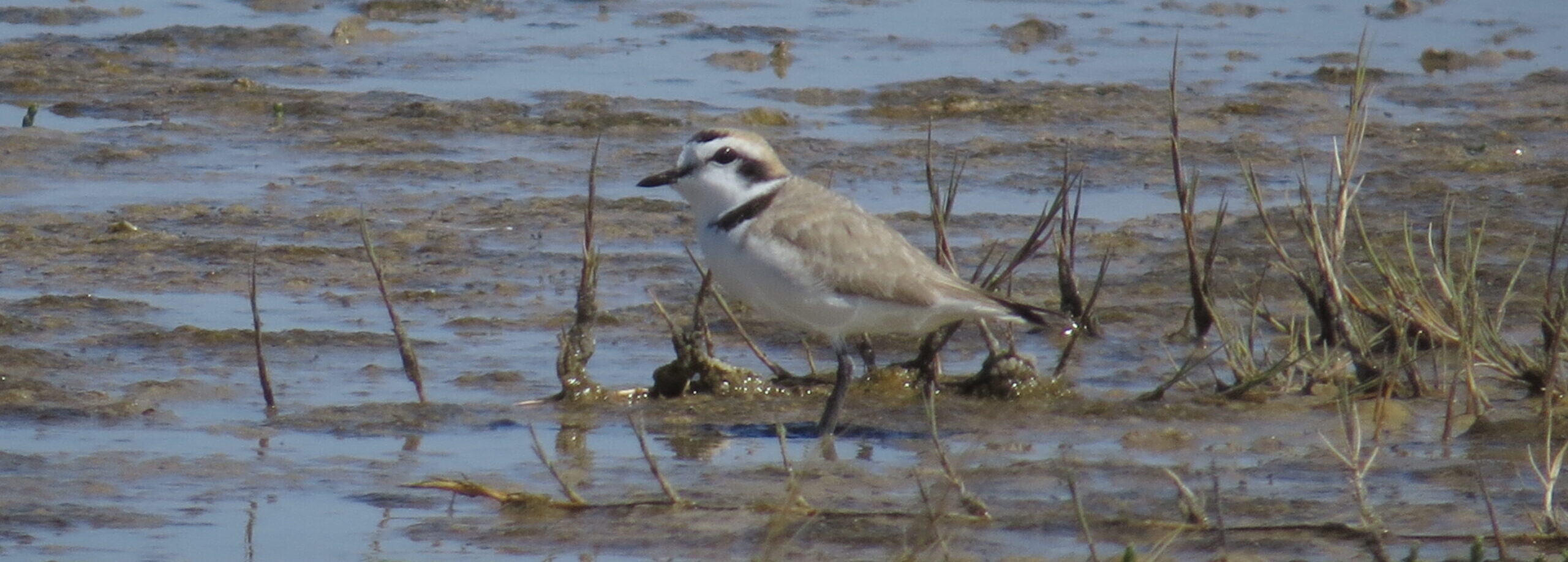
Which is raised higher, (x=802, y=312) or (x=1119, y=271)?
(x=802, y=312)

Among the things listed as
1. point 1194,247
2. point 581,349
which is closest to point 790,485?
point 581,349

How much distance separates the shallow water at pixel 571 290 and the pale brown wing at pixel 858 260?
1.19 ft

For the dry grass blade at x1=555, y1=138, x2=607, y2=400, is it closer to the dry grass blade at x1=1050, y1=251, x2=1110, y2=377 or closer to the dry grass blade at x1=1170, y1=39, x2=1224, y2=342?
the dry grass blade at x1=1050, y1=251, x2=1110, y2=377

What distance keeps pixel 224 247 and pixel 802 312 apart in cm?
279

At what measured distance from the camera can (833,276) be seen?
17.5 feet

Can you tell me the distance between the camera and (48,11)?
12.5 m

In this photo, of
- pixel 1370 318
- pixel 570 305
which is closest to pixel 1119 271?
pixel 1370 318

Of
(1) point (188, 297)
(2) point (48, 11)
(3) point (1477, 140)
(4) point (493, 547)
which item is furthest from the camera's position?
(2) point (48, 11)

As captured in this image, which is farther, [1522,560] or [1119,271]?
[1119,271]

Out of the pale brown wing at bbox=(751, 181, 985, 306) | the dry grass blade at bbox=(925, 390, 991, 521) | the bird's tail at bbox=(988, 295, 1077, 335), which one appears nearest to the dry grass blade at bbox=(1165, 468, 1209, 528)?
the dry grass blade at bbox=(925, 390, 991, 521)

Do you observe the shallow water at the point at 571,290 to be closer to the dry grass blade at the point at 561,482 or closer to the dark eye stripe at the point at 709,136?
the dry grass blade at the point at 561,482

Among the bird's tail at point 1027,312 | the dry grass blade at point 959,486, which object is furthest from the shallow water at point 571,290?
the bird's tail at point 1027,312

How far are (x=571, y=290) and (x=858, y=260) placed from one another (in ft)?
6.44

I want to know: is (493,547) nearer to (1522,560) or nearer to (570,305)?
(1522,560)
